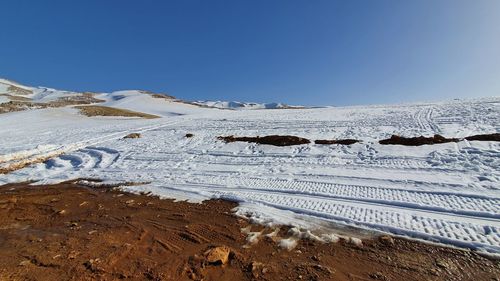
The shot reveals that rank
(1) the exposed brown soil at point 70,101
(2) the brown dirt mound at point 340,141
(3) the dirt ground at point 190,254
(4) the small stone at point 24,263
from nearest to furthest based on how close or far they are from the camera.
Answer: (3) the dirt ground at point 190,254 → (4) the small stone at point 24,263 → (2) the brown dirt mound at point 340,141 → (1) the exposed brown soil at point 70,101

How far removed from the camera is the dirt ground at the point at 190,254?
4.46 meters

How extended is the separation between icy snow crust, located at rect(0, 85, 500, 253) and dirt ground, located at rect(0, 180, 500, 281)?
67 centimetres

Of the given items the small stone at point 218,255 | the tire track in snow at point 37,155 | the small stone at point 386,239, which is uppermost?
the small stone at point 386,239

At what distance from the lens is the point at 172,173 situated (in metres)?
10.6

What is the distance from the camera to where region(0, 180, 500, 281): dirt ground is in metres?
4.46

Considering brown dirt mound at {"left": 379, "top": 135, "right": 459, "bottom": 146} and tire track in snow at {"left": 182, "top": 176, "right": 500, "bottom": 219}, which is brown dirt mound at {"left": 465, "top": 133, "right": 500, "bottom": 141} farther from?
tire track in snow at {"left": 182, "top": 176, "right": 500, "bottom": 219}

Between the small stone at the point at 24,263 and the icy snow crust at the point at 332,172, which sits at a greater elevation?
the icy snow crust at the point at 332,172

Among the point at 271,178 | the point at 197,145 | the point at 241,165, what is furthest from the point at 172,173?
the point at 197,145

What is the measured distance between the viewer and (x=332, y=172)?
30.3 feet

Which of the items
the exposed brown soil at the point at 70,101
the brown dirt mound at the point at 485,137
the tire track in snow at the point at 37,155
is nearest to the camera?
the brown dirt mound at the point at 485,137

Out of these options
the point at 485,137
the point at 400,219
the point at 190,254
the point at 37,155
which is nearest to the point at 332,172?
the point at 400,219

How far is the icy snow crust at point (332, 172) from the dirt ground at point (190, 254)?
0.67 metres

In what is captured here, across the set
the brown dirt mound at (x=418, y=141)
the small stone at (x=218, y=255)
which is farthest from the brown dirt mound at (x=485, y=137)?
the small stone at (x=218, y=255)

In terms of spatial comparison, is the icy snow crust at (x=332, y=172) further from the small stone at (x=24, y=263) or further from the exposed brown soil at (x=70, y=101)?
the exposed brown soil at (x=70, y=101)
